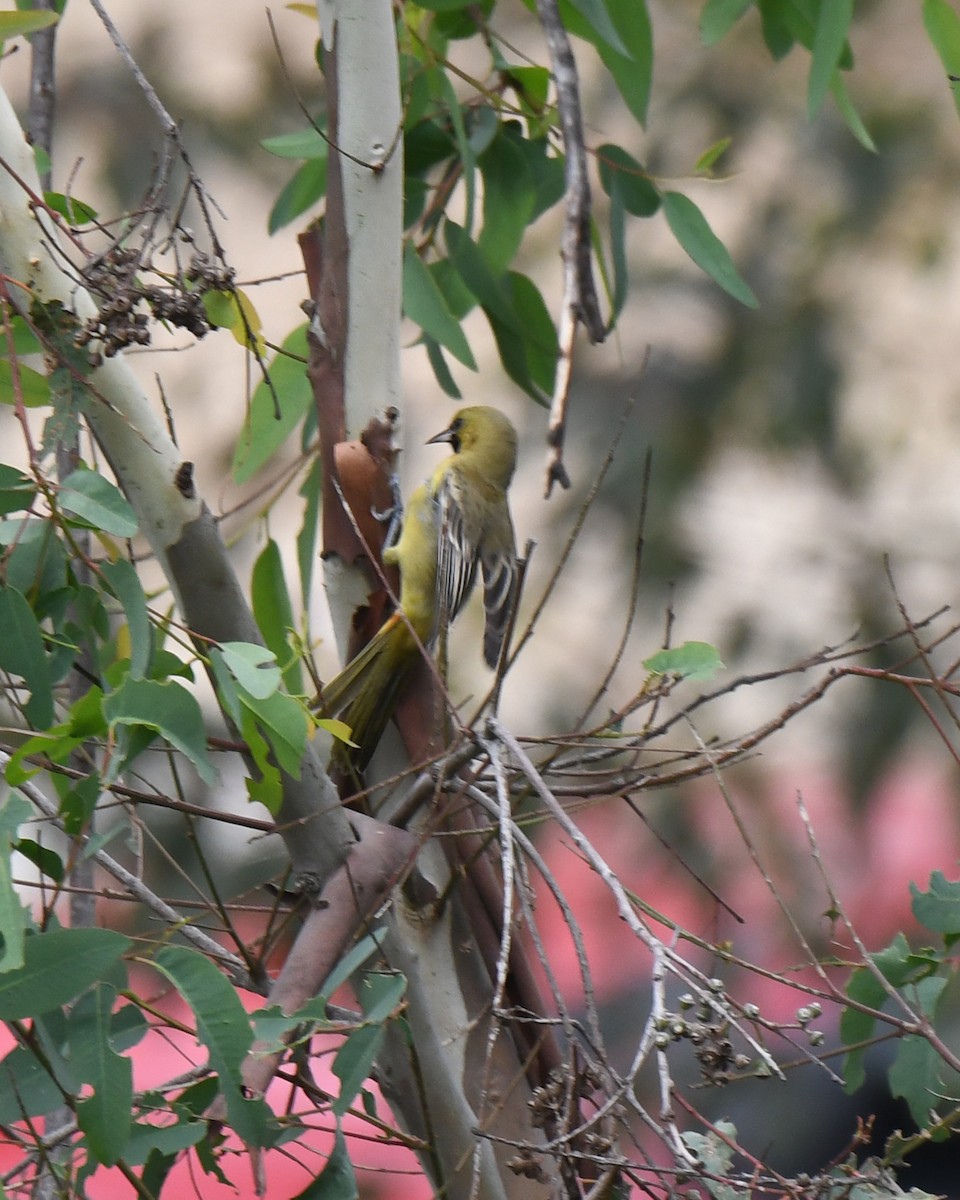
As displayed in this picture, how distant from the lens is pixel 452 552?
7.32 ft

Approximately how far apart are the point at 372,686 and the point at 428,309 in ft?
1.73

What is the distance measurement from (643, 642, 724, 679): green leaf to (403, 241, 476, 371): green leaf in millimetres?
591

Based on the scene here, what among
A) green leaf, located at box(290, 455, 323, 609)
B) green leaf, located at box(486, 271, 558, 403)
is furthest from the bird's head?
green leaf, located at box(290, 455, 323, 609)

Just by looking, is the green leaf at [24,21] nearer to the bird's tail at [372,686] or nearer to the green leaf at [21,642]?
the green leaf at [21,642]

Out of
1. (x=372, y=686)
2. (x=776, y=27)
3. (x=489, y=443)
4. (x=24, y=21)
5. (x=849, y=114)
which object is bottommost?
(x=372, y=686)

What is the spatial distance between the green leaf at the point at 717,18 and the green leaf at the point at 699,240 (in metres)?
0.19

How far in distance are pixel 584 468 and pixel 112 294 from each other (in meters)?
3.27

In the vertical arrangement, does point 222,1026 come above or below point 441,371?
below

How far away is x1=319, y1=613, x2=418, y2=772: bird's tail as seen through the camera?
146 cm

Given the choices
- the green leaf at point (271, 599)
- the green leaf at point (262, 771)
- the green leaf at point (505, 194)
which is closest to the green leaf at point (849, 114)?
the green leaf at point (505, 194)

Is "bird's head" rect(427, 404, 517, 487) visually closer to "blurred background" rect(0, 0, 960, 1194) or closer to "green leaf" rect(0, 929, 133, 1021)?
"blurred background" rect(0, 0, 960, 1194)

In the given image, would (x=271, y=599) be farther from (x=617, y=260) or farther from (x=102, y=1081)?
(x=102, y=1081)

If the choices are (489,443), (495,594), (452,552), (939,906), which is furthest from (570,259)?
(489,443)

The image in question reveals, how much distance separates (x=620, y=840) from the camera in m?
4.00
